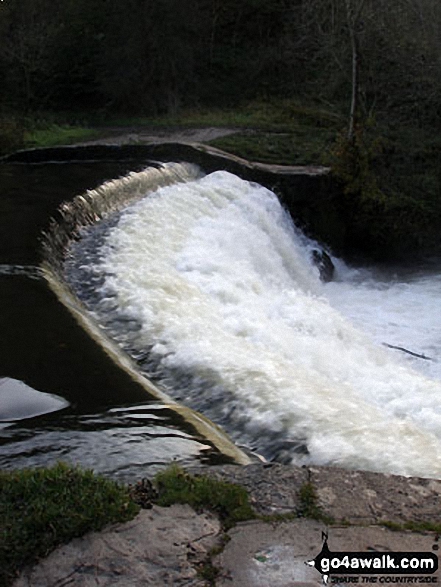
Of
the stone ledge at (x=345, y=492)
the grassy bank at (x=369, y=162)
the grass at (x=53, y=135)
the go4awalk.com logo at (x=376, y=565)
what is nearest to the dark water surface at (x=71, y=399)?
the stone ledge at (x=345, y=492)

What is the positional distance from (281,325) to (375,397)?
112 cm

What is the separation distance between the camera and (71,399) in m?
4.20

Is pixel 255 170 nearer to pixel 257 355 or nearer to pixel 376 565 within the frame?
pixel 257 355

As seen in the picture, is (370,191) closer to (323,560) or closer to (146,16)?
(146,16)

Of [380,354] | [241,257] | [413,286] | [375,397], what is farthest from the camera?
[413,286]

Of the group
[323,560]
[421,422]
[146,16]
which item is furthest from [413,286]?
[146,16]

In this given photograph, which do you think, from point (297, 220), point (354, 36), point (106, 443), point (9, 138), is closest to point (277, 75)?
point (354, 36)

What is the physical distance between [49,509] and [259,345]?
281cm

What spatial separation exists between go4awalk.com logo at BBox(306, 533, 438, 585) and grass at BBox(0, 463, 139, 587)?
30.8 inches

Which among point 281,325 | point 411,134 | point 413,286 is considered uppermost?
point 411,134

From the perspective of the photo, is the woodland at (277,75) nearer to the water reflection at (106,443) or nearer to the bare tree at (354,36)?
the bare tree at (354,36)

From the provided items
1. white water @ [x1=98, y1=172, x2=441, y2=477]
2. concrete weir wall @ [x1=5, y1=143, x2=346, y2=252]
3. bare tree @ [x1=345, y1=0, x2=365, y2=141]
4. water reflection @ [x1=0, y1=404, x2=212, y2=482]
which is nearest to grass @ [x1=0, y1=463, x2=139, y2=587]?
water reflection @ [x1=0, y1=404, x2=212, y2=482]

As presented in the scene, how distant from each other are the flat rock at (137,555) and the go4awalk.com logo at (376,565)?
0.44 m

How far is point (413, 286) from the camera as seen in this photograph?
37.9 feet
